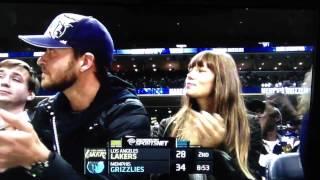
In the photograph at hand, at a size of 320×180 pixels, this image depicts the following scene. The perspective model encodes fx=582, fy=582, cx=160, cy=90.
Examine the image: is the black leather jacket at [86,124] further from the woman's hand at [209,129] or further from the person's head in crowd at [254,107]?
the person's head in crowd at [254,107]

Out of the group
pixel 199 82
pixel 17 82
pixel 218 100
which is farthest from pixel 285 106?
pixel 17 82

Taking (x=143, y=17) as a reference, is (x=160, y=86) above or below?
below

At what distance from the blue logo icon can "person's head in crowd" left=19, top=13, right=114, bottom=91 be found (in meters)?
0.49

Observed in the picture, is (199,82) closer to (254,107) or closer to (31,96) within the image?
(254,107)

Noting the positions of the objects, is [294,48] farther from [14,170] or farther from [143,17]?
[14,170]

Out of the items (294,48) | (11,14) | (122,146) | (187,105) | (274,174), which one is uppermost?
(11,14)

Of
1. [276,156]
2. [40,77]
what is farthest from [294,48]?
[40,77]

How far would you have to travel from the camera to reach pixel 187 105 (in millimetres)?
3520

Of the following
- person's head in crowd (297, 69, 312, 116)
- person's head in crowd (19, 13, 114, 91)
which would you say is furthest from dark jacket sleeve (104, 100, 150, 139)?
person's head in crowd (297, 69, 312, 116)

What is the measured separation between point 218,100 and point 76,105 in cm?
86

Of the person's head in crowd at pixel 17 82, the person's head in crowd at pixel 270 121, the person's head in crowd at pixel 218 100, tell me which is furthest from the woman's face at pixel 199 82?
the person's head in crowd at pixel 17 82

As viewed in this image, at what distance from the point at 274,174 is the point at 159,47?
3.43 ft

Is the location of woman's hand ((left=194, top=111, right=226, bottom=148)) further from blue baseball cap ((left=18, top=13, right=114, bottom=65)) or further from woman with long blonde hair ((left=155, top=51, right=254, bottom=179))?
blue baseball cap ((left=18, top=13, right=114, bottom=65))

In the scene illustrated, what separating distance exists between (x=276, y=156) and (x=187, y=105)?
2.03 ft
